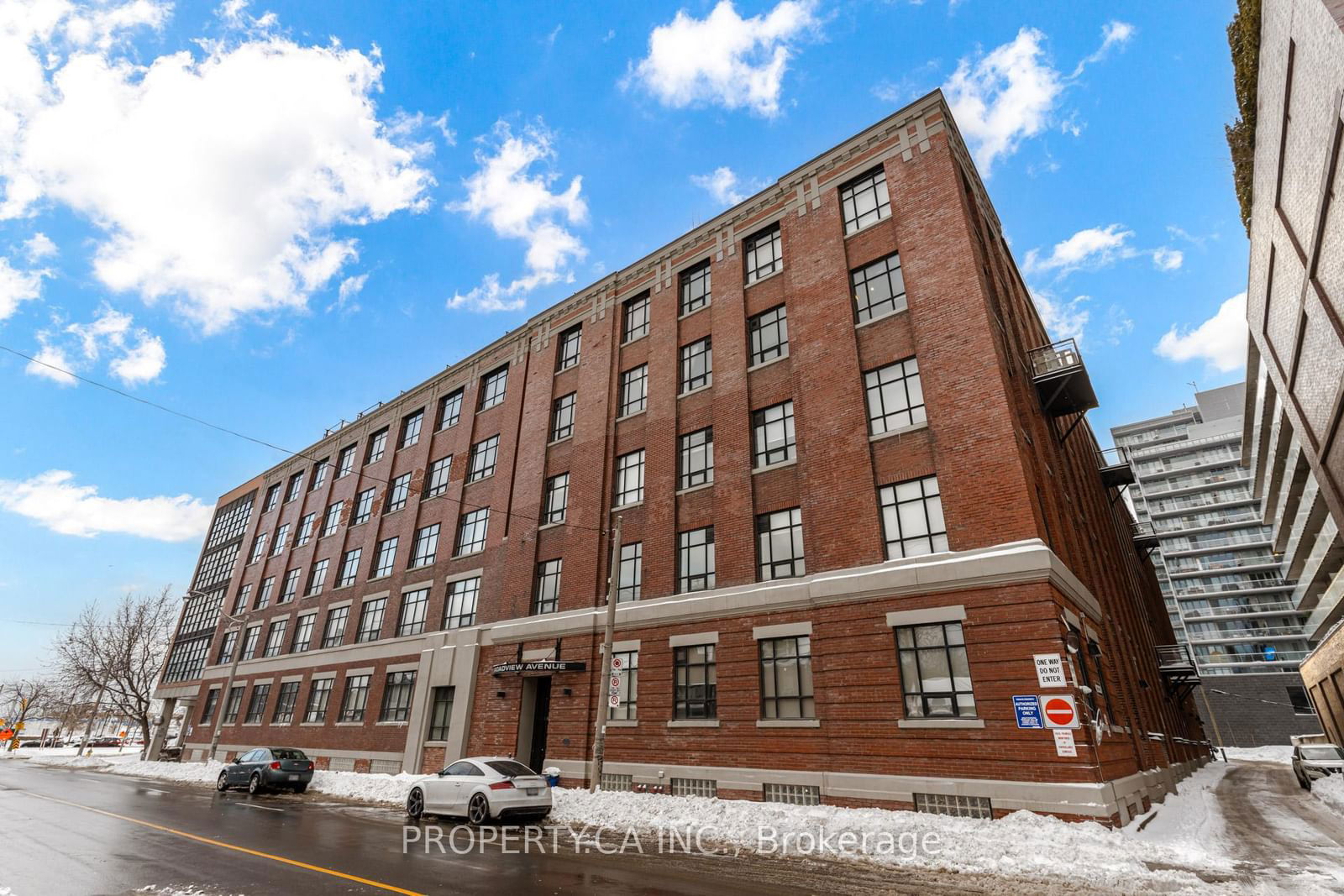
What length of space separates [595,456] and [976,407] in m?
13.4

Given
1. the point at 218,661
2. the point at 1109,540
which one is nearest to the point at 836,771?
the point at 1109,540

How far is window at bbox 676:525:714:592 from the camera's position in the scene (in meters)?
19.8

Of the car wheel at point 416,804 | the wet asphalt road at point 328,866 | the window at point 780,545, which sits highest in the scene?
the window at point 780,545

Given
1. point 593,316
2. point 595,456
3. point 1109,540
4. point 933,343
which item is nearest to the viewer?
point 933,343

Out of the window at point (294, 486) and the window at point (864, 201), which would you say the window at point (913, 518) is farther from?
the window at point (294, 486)

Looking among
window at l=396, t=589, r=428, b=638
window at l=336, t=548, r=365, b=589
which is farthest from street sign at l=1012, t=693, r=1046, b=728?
window at l=336, t=548, r=365, b=589

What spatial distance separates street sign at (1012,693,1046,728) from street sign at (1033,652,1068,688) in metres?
0.38

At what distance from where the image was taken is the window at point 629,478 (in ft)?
75.4

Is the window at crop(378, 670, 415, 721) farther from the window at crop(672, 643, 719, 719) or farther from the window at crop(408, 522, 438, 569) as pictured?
the window at crop(672, 643, 719, 719)

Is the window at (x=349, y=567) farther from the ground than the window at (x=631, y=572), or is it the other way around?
the window at (x=349, y=567)

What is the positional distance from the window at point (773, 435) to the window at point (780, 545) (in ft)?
5.58

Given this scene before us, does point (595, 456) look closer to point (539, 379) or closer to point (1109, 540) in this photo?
point (539, 379)

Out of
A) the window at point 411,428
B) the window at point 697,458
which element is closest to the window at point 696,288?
the window at point 697,458

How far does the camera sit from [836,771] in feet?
49.5
